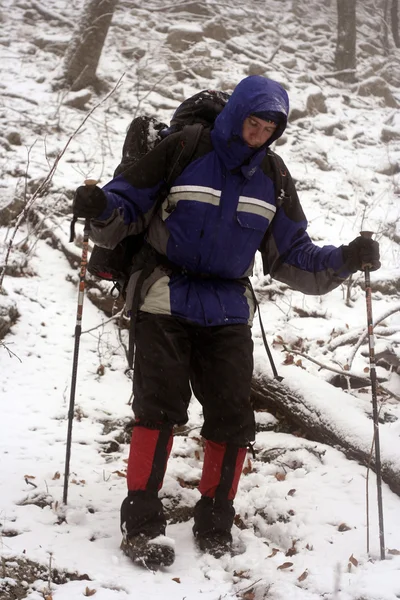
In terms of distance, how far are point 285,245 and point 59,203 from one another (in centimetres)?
492

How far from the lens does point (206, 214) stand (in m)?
3.04

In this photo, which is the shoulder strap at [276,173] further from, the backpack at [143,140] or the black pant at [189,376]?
the black pant at [189,376]

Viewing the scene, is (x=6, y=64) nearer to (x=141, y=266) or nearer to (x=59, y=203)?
(x=59, y=203)

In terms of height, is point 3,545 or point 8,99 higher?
point 8,99

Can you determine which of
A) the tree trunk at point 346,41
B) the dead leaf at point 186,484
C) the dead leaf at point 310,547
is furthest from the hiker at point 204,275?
the tree trunk at point 346,41

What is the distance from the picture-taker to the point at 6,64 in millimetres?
11203

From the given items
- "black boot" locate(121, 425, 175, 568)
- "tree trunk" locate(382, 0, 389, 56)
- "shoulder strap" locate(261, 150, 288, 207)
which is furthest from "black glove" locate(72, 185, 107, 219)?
"tree trunk" locate(382, 0, 389, 56)

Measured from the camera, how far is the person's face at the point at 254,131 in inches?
121

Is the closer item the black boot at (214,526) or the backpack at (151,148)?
the black boot at (214,526)

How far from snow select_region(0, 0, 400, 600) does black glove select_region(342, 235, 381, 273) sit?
1286mm

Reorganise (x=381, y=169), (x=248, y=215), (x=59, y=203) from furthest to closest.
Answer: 1. (x=381, y=169)
2. (x=59, y=203)
3. (x=248, y=215)

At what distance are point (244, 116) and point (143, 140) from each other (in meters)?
0.75

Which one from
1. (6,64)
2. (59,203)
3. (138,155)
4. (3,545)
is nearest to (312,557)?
(3,545)

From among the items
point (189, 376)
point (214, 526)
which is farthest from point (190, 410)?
point (214, 526)
